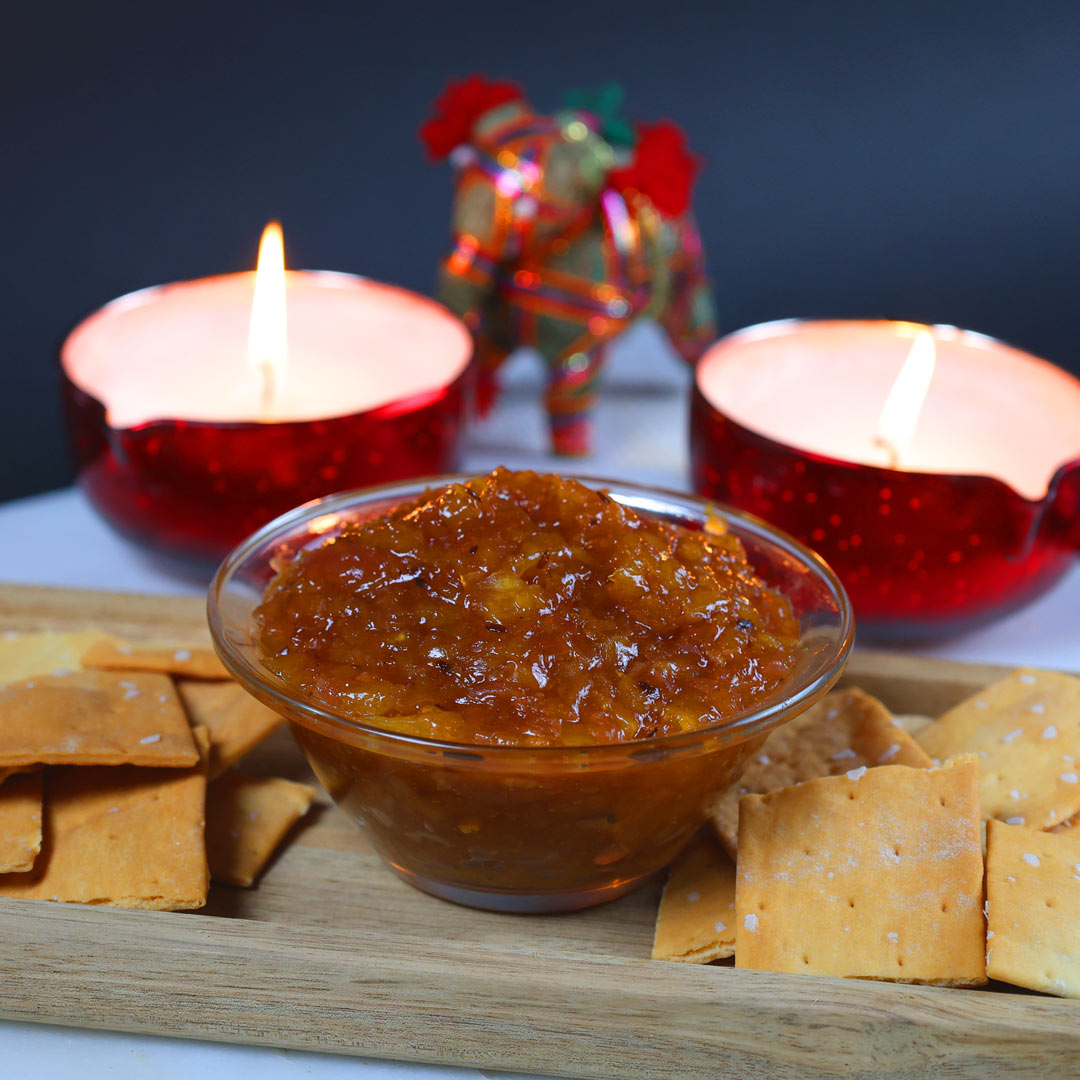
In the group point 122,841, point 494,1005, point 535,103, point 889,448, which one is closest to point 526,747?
point 494,1005

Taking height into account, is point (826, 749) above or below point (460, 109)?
below

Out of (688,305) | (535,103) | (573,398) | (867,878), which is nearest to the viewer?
(867,878)

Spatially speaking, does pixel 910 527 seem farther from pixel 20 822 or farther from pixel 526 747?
pixel 20 822

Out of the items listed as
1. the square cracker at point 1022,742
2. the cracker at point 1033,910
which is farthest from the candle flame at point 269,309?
the cracker at point 1033,910

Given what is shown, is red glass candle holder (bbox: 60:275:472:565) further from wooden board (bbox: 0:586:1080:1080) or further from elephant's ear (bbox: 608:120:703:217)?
wooden board (bbox: 0:586:1080:1080)

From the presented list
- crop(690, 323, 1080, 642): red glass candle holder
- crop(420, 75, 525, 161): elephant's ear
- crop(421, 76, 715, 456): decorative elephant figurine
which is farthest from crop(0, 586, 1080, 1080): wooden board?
crop(420, 75, 525, 161): elephant's ear

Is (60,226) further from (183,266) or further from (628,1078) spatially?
(628,1078)

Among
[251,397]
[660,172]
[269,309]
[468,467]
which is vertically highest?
[660,172]
